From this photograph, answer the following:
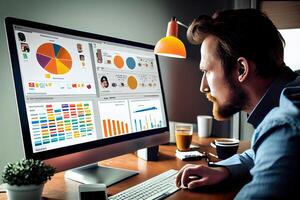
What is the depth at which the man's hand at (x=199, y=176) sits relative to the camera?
39.3 inches

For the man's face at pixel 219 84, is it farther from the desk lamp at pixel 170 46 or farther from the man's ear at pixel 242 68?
the desk lamp at pixel 170 46

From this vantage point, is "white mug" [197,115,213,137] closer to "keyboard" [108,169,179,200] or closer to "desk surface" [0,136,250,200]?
"desk surface" [0,136,250,200]

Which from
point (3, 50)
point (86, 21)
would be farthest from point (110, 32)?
point (3, 50)

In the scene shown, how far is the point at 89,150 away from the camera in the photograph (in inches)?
39.8

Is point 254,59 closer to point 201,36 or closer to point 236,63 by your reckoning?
point 236,63

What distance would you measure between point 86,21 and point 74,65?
73 centimetres

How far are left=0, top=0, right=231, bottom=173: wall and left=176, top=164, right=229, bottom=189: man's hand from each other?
2.66 feet

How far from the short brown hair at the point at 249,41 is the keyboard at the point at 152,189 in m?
0.42

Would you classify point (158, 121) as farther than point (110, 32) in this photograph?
No

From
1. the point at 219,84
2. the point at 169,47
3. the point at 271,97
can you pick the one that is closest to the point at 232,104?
the point at 219,84

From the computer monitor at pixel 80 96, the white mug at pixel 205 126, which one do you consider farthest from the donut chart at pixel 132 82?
the white mug at pixel 205 126

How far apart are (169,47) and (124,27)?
1.53 ft

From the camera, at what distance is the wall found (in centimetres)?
138

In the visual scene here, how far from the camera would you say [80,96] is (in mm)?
1017
